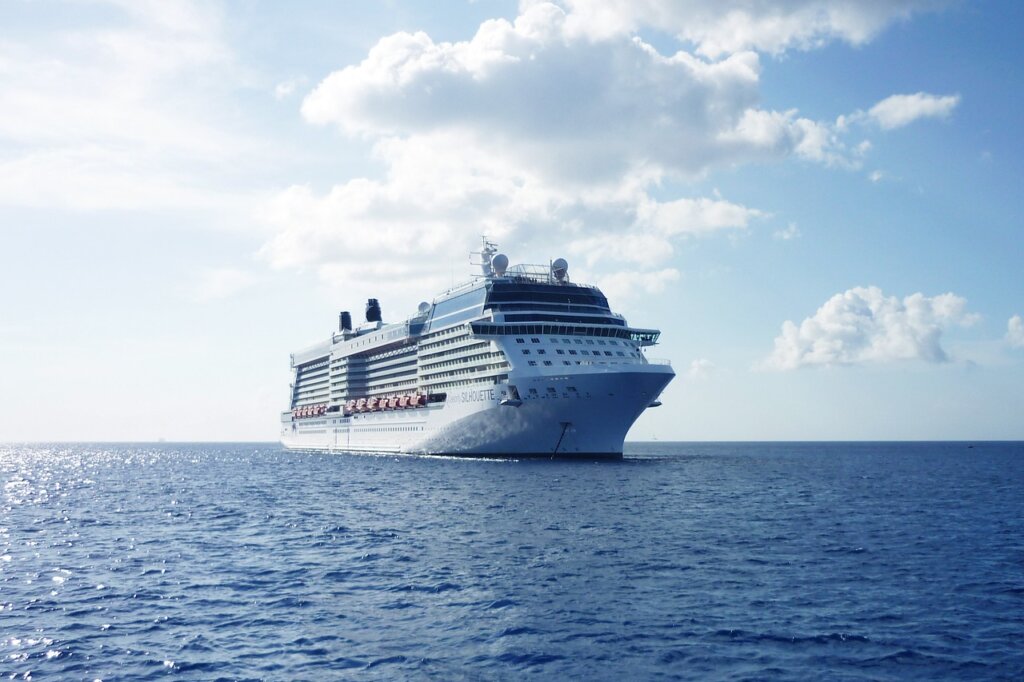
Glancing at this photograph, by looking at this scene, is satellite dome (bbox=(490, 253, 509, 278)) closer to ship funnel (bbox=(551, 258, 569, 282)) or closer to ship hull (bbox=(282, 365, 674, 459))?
ship funnel (bbox=(551, 258, 569, 282))

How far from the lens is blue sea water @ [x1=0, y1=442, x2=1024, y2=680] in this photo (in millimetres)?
18453

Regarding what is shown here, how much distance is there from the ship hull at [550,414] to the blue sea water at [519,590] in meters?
19.9

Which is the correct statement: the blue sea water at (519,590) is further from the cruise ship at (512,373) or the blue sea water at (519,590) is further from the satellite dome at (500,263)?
the satellite dome at (500,263)

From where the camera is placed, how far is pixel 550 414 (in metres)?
71.5

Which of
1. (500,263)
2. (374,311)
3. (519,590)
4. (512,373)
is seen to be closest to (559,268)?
(500,263)

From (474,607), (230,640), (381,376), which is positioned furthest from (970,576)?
(381,376)

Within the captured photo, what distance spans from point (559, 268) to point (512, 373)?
2163cm

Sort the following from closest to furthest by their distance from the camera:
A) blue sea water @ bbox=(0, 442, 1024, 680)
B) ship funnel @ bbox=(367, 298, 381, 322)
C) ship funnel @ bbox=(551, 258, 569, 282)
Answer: blue sea water @ bbox=(0, 442, 1024, 680) → ship funnel @ bbox=(551, 258, 569, 282) → ship funnel @ bbox=(367, 298, 381, 322)

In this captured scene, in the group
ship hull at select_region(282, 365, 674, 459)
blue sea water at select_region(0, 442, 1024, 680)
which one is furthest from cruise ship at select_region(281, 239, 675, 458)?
blue sea water at select_region(0, 442, 1024, 680)

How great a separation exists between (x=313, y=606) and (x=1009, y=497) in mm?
54367

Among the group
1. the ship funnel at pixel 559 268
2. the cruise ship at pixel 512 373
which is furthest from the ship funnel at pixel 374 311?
the ship funnel at pixel 559 268

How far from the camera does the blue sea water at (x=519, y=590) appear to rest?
18453 millimetres

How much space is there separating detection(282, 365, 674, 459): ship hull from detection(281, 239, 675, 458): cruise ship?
11 cm

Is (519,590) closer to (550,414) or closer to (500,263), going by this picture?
(550,414)
